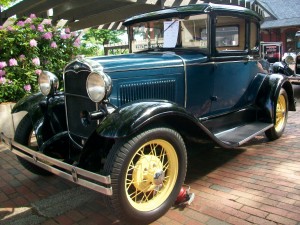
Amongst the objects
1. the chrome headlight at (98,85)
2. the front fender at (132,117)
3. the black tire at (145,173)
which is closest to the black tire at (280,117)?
the black tire at (145,173)

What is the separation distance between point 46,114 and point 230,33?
2471 mm

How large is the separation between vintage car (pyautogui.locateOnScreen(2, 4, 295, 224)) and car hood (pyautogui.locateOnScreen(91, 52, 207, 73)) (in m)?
0.01

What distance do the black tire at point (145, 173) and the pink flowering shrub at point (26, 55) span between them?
10.1ft

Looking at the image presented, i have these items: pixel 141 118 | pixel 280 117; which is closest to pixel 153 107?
pixel 141 118

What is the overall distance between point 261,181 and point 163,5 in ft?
14.4

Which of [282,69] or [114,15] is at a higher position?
[114,15]

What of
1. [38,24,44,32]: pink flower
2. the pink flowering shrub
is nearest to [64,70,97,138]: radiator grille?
the pink flowering shrub

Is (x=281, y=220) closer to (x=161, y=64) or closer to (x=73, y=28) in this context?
(x=161, y=64)

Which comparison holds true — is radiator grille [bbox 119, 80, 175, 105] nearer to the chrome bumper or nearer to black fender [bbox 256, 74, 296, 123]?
the chrome bumper

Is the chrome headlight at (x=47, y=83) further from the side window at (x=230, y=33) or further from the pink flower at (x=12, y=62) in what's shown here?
the pink flower at (x=12, y=62)

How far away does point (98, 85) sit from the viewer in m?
2.54

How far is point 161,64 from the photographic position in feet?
10.2

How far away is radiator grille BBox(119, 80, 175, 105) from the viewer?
9.50 feet

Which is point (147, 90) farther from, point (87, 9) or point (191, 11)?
point (87, 9)
